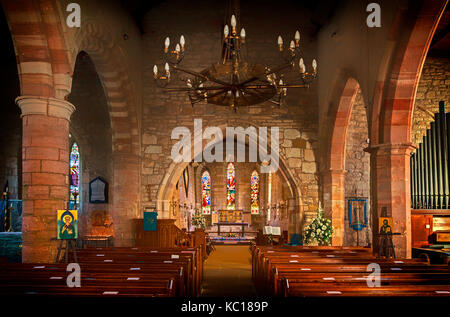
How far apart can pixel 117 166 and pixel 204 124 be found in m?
2.64

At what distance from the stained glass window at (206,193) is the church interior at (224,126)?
909 cm

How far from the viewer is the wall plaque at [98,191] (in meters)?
12.5

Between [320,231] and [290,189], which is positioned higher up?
[290,189]

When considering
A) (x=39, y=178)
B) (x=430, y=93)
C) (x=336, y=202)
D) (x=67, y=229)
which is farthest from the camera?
(x=430, y=93)

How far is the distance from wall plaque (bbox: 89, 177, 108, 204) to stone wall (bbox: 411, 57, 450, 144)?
878 centimetres

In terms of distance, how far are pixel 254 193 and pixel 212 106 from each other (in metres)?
11.4

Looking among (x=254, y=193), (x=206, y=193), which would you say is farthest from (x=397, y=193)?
(x=206, y=193)

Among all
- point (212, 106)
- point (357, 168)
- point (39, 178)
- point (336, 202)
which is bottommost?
point (336, 202)

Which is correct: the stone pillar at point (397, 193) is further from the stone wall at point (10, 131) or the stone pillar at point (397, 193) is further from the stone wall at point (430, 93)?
the stone wall at point (10, 131)

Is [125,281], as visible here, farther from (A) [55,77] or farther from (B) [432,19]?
(B) [432,19]

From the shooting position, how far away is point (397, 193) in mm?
7250

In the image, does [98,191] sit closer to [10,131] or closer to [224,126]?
[10,131]

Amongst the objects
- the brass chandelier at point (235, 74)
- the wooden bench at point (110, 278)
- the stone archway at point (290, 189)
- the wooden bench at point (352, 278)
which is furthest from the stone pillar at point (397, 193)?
the stone archway at point (290, 189)

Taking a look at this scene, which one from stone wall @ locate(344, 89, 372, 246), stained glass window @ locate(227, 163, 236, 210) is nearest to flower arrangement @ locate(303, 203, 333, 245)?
stone wall @ locate(344, 89, 372, 246)
